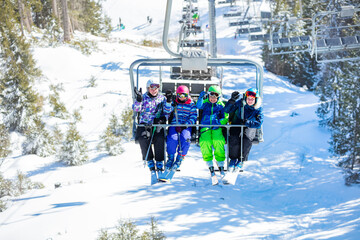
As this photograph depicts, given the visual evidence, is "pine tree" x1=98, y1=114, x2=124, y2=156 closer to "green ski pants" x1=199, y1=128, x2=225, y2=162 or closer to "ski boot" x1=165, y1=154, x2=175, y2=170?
"ski boot" x1=165, y1=154, x2=175, y2=170

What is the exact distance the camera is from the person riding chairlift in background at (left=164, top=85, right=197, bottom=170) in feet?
19.8

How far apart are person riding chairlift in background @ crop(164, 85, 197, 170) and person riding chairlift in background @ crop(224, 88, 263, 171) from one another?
0.67m

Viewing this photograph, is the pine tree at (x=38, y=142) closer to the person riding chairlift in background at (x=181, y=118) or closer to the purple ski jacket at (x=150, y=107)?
the purple ski jacket at (x=150, y=107)

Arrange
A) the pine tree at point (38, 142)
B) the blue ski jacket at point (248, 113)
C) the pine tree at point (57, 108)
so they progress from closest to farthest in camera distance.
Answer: the blue ski jacket at point (248, 113) < the pine tree at point (38, 142) < the pine tree at point (57, 108)

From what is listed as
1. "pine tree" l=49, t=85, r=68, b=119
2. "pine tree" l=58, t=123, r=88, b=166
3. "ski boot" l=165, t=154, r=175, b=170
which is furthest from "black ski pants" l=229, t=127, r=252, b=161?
"pine tree" l=49, t=85, r=68, b=119

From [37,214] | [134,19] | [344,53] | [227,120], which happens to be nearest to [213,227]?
[37,214]

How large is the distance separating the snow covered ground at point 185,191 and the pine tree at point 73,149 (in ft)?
1.42

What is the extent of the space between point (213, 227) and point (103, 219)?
4110 millimetres

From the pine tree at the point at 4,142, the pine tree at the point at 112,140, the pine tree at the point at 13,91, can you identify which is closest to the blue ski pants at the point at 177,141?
the pine tree at the point at 112,140

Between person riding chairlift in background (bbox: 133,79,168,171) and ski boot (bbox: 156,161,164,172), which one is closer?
person riding chairlift in background (bbox: 133,79,168,171)

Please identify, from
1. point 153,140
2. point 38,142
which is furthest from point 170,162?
point 38,142

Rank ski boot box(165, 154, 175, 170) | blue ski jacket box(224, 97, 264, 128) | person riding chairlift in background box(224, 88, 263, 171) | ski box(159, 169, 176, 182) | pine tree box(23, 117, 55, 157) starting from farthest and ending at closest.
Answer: pine tree box(23, 117, 55, 157) < ski boot box(165, 154, 175, 170) < ski box(159, 169, 176, 182) < person riding chairlift in background box(224, 88, 263, 171) < blue ski jacket box(224, 97, 264, 128)

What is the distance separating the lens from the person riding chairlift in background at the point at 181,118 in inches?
238

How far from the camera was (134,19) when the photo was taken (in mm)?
63469
